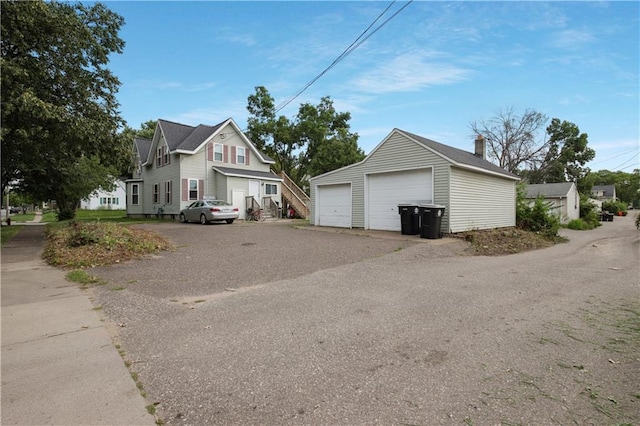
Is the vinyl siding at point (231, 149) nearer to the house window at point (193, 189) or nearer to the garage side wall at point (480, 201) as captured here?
the house window at point (193, 189)

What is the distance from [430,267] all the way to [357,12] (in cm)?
768

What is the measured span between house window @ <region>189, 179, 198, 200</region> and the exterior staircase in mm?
6577

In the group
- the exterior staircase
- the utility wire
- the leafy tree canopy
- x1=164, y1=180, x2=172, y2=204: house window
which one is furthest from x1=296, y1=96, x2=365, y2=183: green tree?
the utility wire

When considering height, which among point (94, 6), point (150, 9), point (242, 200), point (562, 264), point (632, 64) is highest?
point (94, 6)

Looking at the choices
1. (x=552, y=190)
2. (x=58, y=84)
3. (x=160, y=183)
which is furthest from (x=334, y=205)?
(x=552, y=190)

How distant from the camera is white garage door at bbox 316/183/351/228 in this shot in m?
16.0

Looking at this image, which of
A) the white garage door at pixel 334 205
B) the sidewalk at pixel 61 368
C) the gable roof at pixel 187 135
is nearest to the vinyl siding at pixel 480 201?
the white garage door at pixel 334 205

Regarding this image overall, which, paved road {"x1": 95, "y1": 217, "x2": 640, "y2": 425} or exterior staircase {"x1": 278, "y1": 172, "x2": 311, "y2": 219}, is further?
exterior staircase {"x1": 278, "y1": 172, "x2": 311, "y2": 219}

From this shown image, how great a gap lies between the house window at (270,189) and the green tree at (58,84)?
12.2m

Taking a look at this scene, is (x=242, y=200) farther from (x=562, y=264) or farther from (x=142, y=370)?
(x=142, y=370)

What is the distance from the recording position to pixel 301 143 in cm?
3531

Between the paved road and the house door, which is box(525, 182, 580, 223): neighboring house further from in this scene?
the paved road

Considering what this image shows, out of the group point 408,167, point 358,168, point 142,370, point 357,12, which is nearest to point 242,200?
point 358,168

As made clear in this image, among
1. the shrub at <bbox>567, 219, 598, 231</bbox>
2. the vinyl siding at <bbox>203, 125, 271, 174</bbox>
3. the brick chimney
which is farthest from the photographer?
the vinyl siding at <bbox>203, 125, 271, 174</bbox>
